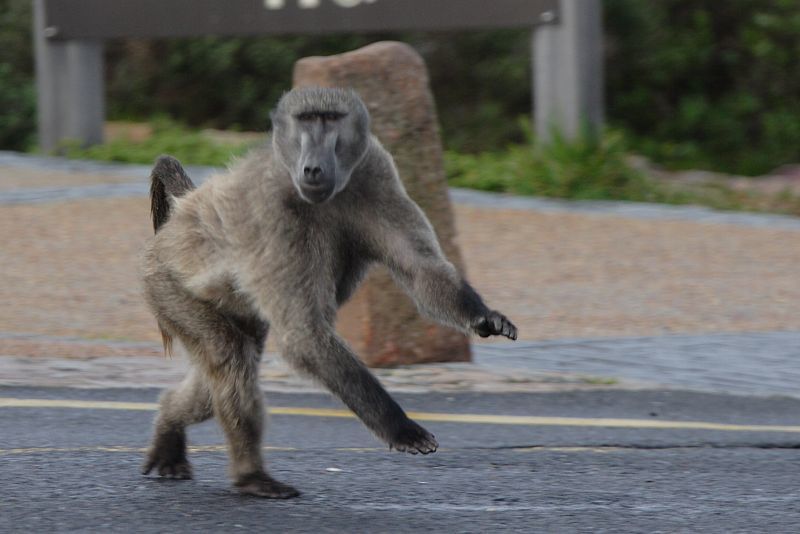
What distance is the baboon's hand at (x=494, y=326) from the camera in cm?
456

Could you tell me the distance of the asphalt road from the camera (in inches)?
182

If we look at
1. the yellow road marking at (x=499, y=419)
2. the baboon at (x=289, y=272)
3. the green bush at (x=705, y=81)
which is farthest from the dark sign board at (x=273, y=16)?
the baboon at (x=289, y=272)

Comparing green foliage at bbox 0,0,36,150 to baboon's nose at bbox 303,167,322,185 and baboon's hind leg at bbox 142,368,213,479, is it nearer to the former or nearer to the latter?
baboon's hind leg at bbox 142,368,213,479

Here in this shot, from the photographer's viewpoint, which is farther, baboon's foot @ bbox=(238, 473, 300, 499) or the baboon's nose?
baboon's foot @ bbox=(238, 473, 300, 499)

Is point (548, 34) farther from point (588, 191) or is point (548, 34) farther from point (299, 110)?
point (299, 110)

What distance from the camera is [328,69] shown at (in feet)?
24.5

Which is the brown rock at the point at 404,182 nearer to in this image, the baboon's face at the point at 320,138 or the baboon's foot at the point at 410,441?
the baboon's face at the point at 320,138

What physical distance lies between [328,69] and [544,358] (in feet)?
6.14

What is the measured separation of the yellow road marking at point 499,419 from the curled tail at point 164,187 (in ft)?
3.95

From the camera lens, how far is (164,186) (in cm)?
530

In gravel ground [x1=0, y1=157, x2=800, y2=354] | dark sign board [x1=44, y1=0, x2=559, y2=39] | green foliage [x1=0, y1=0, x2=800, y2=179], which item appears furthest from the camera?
green foliage [x1=0, y1=0, x2=800, y2=179]

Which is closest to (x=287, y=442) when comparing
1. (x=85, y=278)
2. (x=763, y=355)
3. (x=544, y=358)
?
(x=544, y=358)

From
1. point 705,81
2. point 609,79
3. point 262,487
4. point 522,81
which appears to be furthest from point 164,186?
point 705,81

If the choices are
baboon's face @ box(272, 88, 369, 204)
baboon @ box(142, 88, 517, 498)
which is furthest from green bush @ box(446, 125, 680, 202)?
baboon's face @ box(272, 88, 369, 204)
